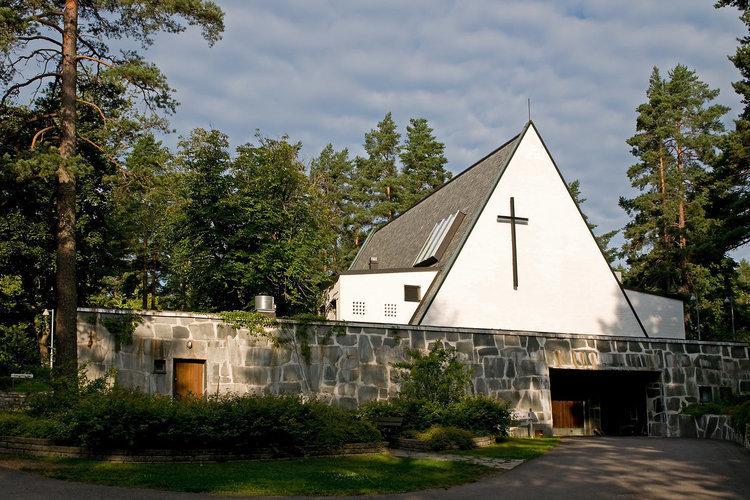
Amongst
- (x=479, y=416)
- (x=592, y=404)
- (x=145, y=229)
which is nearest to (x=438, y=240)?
(x=592, y=404)

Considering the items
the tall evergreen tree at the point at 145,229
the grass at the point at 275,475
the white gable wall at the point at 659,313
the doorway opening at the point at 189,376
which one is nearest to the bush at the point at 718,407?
the white gable wall at the point at 659,313

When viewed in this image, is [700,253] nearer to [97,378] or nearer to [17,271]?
[97,378]

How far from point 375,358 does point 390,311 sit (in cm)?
749

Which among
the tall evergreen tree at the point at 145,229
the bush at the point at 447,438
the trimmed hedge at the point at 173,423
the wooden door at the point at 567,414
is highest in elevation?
the tall evergreen tree at the point at 145,229

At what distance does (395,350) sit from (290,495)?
9.77 m

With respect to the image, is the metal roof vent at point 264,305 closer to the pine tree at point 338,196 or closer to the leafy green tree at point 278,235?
the leafy green tree at point 278,235

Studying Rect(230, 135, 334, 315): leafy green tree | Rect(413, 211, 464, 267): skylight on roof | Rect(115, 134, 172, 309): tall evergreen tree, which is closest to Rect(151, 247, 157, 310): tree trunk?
Rect(115, 134, 172, 309): tall evergreen tree

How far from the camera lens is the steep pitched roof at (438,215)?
2788 centimetres

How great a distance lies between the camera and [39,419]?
1302cm

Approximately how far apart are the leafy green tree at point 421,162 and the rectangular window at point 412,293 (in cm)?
3107

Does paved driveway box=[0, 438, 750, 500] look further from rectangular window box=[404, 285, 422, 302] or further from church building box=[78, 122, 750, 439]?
rectangular window box=[404, 285, 422, 302]

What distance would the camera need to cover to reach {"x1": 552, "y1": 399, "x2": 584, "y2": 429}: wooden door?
83.1 feet

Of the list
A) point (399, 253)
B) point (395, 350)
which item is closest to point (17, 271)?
point (399, 253)

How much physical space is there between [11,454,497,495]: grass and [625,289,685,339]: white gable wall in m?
21.0
